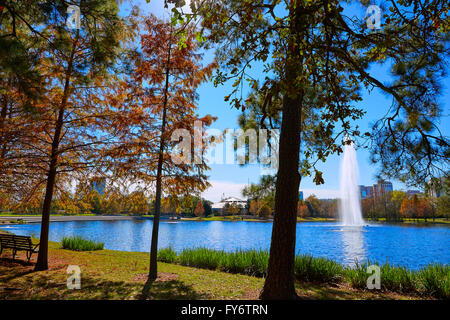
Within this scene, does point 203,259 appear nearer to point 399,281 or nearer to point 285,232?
point 285,232

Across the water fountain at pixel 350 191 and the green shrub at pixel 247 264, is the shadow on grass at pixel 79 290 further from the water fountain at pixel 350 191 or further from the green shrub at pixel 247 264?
the water fountain at pixel 350 191

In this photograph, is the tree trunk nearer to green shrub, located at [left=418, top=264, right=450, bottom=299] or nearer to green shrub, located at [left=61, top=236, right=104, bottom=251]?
green shrub, located at [left=418, top=264, right=450, bottom=299]

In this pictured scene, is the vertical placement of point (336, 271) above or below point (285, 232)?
below

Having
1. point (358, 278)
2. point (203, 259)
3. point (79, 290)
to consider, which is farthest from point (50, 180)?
point (358, 278)

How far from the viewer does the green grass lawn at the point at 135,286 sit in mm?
5523

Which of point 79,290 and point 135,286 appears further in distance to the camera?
point 135,286

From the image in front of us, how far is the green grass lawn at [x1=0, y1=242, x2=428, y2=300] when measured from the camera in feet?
18.1

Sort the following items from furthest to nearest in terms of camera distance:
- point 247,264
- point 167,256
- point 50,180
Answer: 1. point 167,256
2. point 247,264
3. point 50,180

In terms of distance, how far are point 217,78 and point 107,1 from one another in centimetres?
285

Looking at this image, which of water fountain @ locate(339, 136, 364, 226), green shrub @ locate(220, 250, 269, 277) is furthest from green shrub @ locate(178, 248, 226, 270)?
water fountain @ locate(339, 136, 364, 226)

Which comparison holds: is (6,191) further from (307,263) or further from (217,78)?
(307,263)

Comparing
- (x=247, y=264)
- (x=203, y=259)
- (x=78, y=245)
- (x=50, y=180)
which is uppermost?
(x=50, y=180)

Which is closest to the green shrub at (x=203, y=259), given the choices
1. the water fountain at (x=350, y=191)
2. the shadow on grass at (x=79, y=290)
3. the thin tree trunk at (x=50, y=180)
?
the shadow on grass at (x=79, y=290)

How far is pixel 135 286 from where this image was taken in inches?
251
